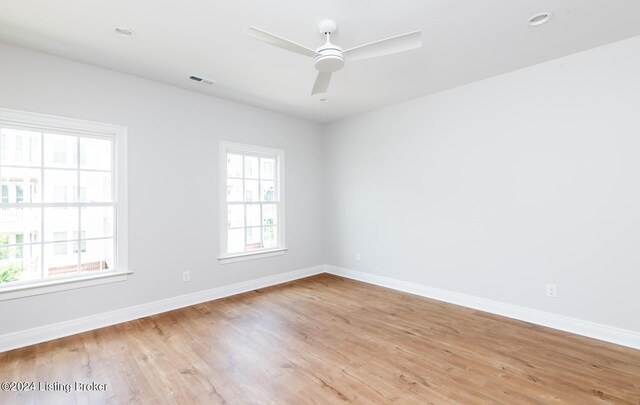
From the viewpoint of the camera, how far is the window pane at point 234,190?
173 inches

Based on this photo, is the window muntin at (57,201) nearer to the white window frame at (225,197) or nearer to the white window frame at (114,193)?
the white window frame at (114,193)

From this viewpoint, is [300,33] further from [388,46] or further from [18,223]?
[18,223]

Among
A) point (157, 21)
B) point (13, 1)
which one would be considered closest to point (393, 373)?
point (157, 21)

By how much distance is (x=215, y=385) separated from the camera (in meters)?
2.17

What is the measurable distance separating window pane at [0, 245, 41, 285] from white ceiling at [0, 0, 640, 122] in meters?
1.93

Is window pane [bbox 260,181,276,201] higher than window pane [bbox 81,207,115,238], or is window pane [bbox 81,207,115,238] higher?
window pane [bbox 260,181,276,201]

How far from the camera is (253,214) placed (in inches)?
185

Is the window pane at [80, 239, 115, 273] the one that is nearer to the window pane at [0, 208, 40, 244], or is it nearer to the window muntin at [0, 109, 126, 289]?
the window muntin at [0, 109, 126, 289]

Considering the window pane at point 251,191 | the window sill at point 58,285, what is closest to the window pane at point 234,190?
the window pane at point 251,191

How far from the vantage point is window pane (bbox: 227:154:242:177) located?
4.41m

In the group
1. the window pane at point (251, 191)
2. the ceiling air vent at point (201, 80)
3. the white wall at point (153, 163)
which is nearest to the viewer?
the white wall at point (153, 163)

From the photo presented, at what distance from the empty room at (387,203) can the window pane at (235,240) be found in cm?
3

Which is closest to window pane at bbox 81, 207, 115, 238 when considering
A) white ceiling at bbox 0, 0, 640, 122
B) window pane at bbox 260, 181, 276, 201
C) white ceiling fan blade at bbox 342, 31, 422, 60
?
white ceiling at bbox 0, 0, 640, 122

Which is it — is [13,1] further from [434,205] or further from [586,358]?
[586,358]
